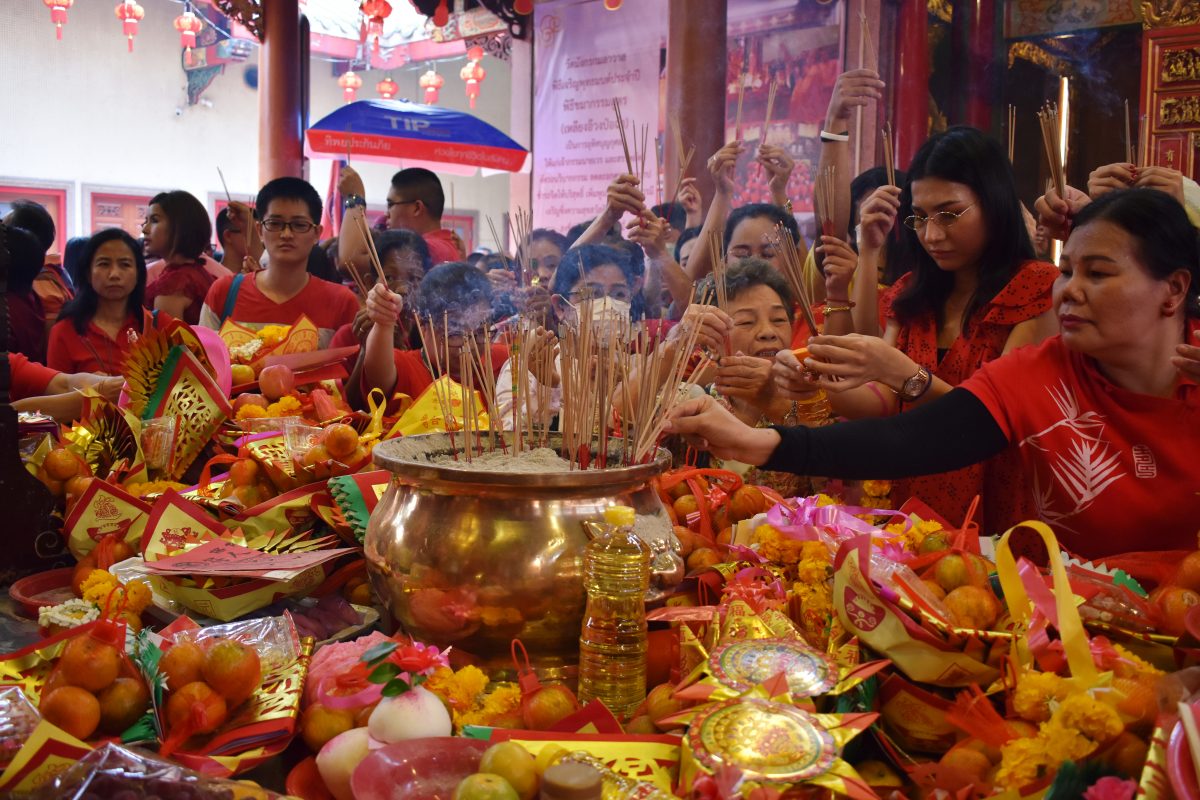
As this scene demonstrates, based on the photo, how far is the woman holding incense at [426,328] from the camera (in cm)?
211

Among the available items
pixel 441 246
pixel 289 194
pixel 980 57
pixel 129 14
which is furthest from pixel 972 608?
pixel 129 14

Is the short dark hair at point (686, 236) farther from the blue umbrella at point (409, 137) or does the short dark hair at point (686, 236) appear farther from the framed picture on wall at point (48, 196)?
the framed picture on wall at point (48, 196)

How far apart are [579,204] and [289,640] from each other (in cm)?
573

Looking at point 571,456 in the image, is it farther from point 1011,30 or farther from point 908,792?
point 1011,30

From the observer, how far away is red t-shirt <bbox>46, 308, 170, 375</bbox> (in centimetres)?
277

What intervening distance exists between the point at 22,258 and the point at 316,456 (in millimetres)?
2359

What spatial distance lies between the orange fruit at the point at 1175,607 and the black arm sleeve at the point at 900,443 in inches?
18.4

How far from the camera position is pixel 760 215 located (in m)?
2.61

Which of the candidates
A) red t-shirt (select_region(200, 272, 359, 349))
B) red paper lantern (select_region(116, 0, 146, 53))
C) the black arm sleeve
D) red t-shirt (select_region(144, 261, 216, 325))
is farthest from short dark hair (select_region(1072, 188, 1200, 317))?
red paper lantern (select_region(116, 0, 146, 53))

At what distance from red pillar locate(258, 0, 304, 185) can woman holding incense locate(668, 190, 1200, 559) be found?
6484 mm

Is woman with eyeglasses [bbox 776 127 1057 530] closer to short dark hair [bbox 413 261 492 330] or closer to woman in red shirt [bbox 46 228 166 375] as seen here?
short dark hair [bbox 413 261 492 330]

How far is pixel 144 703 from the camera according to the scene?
94 centimetres

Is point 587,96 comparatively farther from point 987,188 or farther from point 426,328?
point 987,188

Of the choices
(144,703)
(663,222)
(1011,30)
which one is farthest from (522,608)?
(1011,30)
